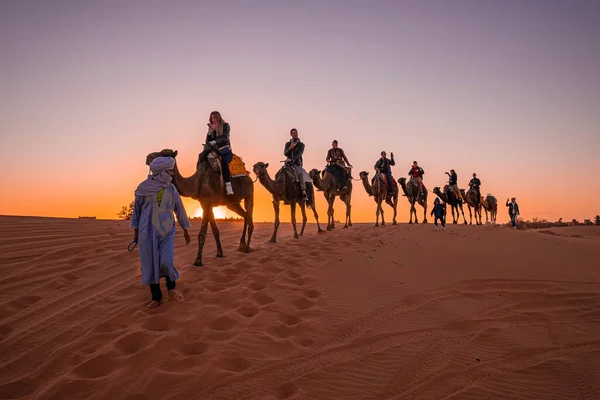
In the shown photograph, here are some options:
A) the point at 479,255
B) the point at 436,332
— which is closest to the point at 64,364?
→ the point at 436,332

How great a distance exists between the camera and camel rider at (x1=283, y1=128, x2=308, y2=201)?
13703 mm

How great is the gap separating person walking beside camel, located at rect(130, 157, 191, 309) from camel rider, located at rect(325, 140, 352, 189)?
37.3 ft

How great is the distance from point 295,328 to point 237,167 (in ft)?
18.9

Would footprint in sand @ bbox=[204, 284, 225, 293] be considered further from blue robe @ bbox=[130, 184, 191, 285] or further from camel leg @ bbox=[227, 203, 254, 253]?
camel leg @ bbox=[227, 203, 254, 253]

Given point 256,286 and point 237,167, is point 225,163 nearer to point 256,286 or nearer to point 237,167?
point 237,167

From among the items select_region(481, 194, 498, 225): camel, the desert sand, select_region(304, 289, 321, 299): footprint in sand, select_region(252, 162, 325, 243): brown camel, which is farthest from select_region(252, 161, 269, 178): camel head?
select_region(481, 194, 498, 225): camel

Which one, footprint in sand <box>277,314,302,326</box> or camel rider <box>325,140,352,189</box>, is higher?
camel rider <box>325,140,352,189</box>

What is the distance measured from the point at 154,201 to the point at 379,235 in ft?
29.9

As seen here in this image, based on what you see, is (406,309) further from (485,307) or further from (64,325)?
(64,325)

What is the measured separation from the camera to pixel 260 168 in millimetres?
12031

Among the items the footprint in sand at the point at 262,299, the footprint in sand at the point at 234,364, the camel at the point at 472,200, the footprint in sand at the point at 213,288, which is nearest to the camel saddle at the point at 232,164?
Result: the footprint in sand at the point at 213,288

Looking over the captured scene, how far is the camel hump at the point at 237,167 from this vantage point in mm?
10109

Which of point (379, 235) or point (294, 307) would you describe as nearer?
point (294, 307)

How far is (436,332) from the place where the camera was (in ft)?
18.4
